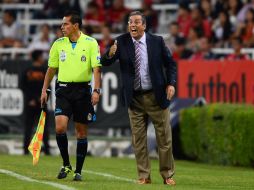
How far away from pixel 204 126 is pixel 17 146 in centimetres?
513

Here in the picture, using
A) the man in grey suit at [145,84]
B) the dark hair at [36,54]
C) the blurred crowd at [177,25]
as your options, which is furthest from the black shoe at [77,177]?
the blurred crowd at [177,25]

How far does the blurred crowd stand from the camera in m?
24.7

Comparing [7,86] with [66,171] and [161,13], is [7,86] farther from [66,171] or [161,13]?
[66,171]

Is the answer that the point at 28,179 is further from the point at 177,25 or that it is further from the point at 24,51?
the point at 177,25

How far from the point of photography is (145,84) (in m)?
14.1

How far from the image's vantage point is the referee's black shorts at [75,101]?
1441 cm

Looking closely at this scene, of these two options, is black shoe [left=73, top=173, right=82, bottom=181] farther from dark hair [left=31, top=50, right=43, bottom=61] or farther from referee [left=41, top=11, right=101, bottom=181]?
dark hair [left=31, top=50, right=43, bottom=61]

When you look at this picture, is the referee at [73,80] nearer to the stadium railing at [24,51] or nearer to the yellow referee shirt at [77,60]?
the yellow referee shirt at [77,60]

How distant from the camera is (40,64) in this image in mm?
23297

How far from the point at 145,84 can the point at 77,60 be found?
100cm

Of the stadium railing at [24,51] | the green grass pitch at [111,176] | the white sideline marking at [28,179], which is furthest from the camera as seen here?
the stadium railing at [24,51]

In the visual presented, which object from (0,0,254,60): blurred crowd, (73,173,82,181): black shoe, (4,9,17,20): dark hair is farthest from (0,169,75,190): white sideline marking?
(4,9,17,20): dark hair

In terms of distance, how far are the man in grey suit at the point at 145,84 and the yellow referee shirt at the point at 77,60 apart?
1.12ft

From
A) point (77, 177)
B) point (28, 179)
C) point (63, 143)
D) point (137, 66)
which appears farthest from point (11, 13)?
point (137, 66)
